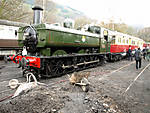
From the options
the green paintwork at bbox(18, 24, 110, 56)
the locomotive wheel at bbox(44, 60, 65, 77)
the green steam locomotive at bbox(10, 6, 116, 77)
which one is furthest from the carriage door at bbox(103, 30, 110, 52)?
the locomotive wheel at bbox(44, 60, 65, 77)

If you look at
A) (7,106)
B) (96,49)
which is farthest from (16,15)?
(7,106)

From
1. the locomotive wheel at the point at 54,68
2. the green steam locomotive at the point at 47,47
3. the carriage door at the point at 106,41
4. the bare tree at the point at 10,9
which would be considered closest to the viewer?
the green steam locomotive at the point at 47,47

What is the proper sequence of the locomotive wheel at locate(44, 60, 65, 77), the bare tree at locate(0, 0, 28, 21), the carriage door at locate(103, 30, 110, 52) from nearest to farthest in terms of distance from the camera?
1. the locomotive wheel at locate(44, 60, 65, 77)
2. the carriage door at locate(103, 30, 110, 52)
3. the bare tree at locate(0, 0, 28, 21)

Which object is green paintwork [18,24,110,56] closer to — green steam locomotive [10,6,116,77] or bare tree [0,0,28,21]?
green steam locomotive [10,6,116,77]

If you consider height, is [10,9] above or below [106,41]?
above

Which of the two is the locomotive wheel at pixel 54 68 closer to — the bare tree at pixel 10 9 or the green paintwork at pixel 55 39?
the green paintwork at pixel 55 39

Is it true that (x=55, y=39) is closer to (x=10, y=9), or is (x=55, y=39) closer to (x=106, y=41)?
(x=106, y=41)

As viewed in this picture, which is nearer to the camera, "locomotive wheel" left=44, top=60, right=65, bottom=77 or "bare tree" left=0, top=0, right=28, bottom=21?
"locomotive wheel" left=44, top=60, right=65, bottom=77

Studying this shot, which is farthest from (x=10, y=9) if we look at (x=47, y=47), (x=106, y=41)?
(x=47, y=47)

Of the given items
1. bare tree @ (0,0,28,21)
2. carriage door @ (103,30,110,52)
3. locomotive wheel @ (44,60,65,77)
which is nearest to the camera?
locomotive wheel @ (44,60,65,77)

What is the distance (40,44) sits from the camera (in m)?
5.73

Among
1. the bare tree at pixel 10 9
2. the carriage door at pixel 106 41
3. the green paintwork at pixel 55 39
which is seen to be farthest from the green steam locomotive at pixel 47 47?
the bare tree at pixel 10 9

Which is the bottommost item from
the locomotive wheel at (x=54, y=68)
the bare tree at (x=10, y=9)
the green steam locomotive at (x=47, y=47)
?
the locomotive wheel at (x=54, y=68)

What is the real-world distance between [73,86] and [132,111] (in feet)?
6.61
